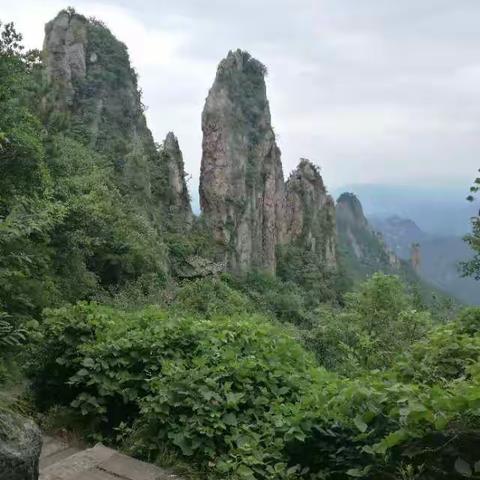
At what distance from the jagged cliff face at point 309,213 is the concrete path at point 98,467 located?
57.6 meters

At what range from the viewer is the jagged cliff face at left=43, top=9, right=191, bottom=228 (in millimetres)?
41469

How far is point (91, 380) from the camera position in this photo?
501cm

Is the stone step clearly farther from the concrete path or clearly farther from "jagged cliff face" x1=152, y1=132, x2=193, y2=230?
"jagged cliff face" x1=152, y1=132, x2=193, y2=230

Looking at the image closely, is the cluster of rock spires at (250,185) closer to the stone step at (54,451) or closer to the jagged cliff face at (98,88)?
the jagged cliff face at (98,88)

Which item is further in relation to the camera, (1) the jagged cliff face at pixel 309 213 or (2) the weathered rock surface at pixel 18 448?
(1) the jagged cliff face at pixel 309 213

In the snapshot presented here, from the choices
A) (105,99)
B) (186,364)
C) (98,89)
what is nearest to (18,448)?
(186,364)

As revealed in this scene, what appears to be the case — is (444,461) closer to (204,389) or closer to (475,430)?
(475,430)

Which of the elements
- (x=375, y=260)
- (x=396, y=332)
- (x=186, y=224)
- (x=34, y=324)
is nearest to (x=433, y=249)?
(x=375, y=260)

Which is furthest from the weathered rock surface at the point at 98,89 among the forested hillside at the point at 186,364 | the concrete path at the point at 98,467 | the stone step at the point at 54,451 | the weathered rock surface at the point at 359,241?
the weathered rock surface at the point at 359,241

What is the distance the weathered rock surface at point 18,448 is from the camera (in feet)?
9.41

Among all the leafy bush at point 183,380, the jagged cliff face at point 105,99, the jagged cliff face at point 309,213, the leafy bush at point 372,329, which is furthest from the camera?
the jagged cliff face at point 309,213

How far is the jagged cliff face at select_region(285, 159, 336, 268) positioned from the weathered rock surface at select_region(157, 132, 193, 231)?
59.9 ft

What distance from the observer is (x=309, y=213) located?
210 ft

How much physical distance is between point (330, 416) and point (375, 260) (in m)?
91.2
